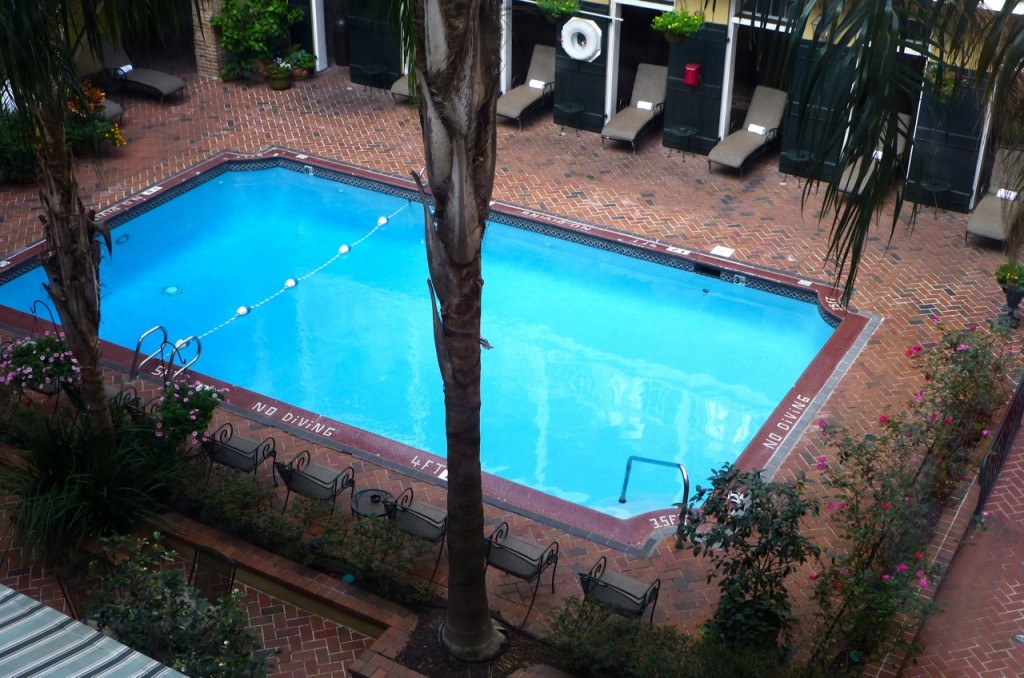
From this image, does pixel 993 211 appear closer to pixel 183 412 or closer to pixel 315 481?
pixel 315 481

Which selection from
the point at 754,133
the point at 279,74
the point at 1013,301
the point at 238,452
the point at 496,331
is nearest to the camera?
the point at 238,452

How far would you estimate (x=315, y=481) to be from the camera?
10172mm

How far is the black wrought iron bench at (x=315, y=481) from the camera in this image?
10133 mm

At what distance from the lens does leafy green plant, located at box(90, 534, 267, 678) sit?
7309 mm

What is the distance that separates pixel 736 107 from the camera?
19.4m

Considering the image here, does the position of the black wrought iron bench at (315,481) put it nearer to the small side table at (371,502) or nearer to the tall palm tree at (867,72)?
the small side table at (371,502)

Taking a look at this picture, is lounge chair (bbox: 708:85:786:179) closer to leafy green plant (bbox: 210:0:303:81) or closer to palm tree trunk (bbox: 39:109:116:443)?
leafy green plant (bbox: 210:0:303:81)

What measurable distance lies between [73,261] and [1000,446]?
27.6 feet

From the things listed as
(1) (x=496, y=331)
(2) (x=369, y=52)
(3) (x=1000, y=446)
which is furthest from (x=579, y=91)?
(3) (x=1000, y=446)

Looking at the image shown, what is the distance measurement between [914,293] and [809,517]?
15.9 ft

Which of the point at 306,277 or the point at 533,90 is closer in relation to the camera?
the point at 306,277

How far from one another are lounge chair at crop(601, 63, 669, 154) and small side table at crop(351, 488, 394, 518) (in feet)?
30.4

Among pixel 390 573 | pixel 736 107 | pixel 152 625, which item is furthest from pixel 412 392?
pixel 736 107

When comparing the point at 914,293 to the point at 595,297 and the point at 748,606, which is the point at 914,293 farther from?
the point at 748,606
